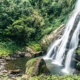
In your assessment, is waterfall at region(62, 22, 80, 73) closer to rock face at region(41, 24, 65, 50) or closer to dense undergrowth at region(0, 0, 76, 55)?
rock face at region(41, 24, 65, 50)

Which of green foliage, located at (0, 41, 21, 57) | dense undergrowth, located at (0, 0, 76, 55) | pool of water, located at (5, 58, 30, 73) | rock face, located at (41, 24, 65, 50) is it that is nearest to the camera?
pool of water, located at (5, 58, 30, 73)

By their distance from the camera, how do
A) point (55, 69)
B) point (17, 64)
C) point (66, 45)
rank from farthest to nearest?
1. point (66, 45)
2. point (17, 64)
3. point (55, 69)

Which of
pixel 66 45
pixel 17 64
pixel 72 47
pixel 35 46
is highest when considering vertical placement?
pixel 35 46

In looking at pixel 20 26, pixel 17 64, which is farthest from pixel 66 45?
pixel 20 26

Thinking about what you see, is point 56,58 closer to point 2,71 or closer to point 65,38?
point 65,38

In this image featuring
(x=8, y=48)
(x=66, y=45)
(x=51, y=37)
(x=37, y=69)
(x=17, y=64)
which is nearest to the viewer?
(x=37, y=69)

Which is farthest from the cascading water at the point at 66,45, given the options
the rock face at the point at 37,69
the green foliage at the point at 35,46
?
the rock face at the point at 37,69

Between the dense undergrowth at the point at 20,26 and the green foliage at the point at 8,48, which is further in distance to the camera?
the dense undergrowth at the point at 20,26

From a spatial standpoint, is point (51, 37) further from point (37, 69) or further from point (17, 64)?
point (37, 69)

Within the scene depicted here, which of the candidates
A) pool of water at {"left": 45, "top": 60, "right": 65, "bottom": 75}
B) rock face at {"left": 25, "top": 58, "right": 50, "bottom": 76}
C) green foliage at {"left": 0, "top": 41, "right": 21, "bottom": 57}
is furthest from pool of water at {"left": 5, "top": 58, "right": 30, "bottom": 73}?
rock face at {"left": 25, "top": 58, "right": 50, "bottom": 76}

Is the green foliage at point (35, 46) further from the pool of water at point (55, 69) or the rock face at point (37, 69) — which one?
the rock face at point (37, 69)

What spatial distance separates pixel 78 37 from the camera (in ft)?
83.0

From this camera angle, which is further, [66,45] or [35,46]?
[35,46]

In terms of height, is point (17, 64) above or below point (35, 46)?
below
